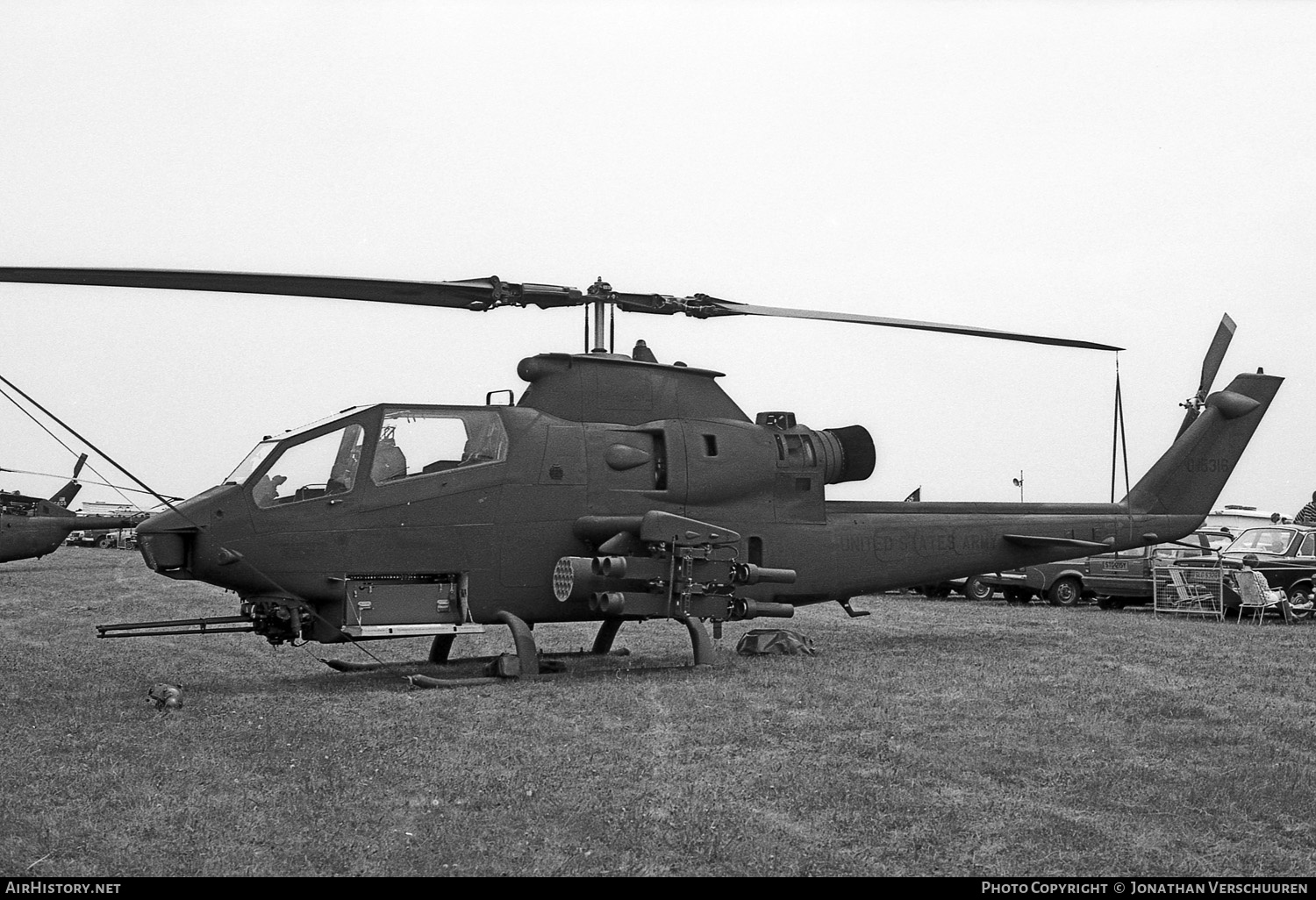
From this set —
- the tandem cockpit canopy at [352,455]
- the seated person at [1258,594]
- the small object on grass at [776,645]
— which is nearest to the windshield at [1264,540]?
the seated person at [1258,594]

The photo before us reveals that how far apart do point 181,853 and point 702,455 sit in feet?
24.7

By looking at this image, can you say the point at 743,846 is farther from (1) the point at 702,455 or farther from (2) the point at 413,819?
(1) the point at 702,455

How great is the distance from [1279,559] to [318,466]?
1697 cm

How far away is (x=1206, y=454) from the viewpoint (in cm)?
1612

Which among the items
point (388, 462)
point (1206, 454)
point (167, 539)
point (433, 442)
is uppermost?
point (433, 442)

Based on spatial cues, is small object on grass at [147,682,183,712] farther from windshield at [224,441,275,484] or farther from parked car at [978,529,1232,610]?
parked car at [978,529,1232,610]

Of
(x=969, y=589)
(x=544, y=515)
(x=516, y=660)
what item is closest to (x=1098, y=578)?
(x=969, y=589)

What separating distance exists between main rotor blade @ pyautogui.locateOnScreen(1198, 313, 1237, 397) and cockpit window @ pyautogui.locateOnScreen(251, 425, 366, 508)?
11773 millimetres

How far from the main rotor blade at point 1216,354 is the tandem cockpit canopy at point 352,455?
10735 mm

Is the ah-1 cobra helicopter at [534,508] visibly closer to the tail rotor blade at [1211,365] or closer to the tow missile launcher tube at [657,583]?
the tow missile launcher tube at [657,583]

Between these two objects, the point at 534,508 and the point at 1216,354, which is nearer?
the point at 534,508

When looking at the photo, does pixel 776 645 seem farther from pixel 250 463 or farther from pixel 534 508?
pixel 250 463

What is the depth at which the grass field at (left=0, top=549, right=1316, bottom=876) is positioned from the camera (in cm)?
534

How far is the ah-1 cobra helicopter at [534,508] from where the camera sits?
10.4 m
